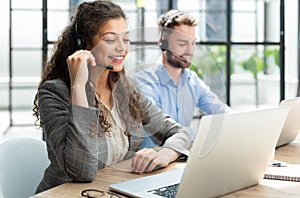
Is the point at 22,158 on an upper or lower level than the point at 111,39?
lower

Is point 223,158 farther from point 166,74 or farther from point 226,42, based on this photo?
point 226,42

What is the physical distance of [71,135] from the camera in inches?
65.6

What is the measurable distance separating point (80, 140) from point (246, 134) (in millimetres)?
551

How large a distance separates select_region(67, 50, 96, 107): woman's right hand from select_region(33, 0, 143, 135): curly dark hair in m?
0.05

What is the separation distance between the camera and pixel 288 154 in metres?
2.14

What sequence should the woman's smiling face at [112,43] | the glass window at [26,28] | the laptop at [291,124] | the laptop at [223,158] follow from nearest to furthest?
the laptop at [223,158] < the woman's smiling face at [112,43] < the laptop at [291,124] < the glass window at [26,28]

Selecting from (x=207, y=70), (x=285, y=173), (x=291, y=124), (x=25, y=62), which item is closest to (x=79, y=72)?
(x=207, y=70)

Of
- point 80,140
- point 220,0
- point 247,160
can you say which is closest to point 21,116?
point 220,0

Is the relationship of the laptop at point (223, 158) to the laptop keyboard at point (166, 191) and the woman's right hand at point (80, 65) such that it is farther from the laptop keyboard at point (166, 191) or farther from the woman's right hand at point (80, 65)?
the woman's right hand at point (80, 65)

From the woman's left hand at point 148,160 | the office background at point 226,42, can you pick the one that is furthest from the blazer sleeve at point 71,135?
the office background at point 226,42

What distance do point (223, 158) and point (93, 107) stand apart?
1.66 feet

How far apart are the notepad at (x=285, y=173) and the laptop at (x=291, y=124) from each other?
327mm

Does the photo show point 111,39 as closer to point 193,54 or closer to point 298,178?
point 193,54

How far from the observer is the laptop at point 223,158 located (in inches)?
51.2
